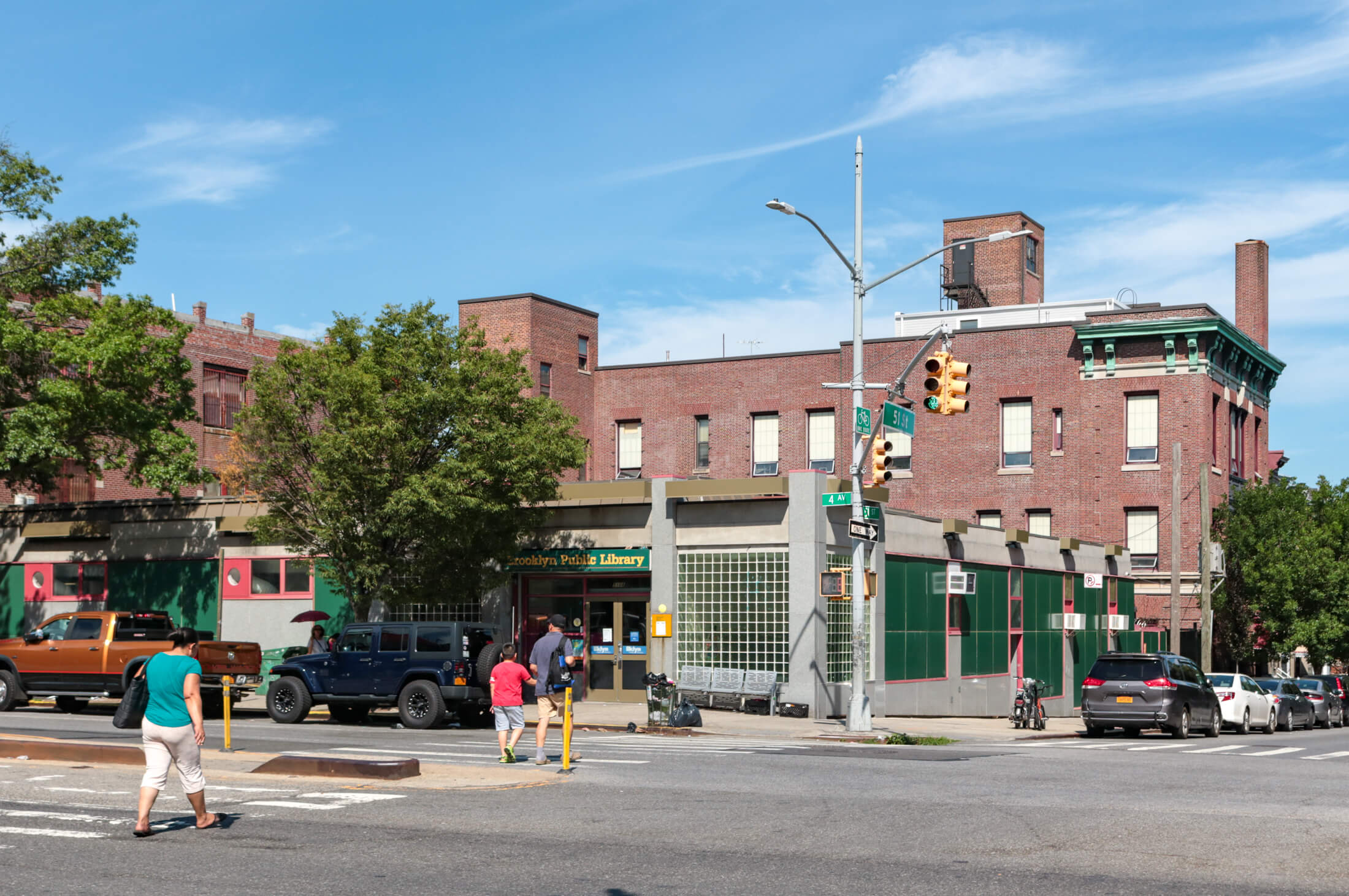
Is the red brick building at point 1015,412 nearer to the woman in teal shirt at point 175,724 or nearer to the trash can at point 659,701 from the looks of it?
the trash can at point 659,701

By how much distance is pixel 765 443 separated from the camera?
188 ft

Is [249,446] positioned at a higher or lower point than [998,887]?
higher

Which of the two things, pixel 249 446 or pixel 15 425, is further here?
pixel 15 425

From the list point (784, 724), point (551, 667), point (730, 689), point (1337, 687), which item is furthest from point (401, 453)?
point (1337, 687)

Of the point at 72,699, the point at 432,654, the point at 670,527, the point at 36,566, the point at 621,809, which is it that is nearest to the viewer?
the point at 621,809

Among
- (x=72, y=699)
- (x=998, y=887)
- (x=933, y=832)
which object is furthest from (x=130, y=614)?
(x=998, y=887)

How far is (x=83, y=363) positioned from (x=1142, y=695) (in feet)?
84.4

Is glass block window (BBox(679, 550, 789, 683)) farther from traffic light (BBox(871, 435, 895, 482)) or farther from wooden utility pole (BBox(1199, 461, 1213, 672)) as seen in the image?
wooden utility pole (BBox(1199, 461, 1213, 672))

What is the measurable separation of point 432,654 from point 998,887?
57.7ft

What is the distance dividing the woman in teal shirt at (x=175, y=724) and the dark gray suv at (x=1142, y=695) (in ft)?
70.2

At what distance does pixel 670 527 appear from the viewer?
33.1 m

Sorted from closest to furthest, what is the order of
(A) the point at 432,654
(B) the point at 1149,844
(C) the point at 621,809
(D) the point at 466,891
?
(D) the point at 466,891 → (B) the point at 1149,844 → (C) the point at 621,809 → (A) the point at 432,654

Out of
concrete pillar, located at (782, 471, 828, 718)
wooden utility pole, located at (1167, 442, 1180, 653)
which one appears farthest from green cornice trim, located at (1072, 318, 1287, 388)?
concrete pillar, located at (782, 471, 828, 718)

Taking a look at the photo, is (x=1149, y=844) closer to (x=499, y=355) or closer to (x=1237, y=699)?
(x=499, y=355)
